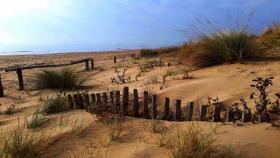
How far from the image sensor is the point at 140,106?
734 centimetres

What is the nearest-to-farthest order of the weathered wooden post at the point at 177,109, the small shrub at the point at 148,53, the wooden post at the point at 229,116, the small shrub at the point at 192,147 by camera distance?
the small shrub at the point at 192,147 < the wooden post at the point at 229,116 < the weathered wooden post at the point at 177,109 < the small shrub at the point at 148,53

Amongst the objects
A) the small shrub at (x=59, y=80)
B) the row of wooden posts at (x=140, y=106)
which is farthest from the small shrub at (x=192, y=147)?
the small shrub at (x=59, y=80)

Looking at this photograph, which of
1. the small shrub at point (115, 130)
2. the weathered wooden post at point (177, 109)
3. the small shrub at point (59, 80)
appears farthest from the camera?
the small shrub at point (59, 80)

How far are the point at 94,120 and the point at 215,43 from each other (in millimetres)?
6028

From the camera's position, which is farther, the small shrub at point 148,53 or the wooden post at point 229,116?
the small shrub at point 148,53

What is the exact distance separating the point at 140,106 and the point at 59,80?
469 cm

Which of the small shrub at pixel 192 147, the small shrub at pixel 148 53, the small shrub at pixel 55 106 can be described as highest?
the small shrub at pixel 192 147

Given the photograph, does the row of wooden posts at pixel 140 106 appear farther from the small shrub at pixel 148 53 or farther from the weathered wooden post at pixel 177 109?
the small shrub at pixel 148 53

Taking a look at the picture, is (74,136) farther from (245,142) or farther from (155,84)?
(155,84)

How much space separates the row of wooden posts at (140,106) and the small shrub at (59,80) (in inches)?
157

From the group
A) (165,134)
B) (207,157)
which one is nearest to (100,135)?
(165,134)

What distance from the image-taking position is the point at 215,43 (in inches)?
430

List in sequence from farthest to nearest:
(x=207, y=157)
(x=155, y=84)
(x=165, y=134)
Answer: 1. (x=155, y=84)
2. (x=165, y=134)
3. (x=207, y=157)

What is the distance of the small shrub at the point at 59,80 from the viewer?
11422mm
